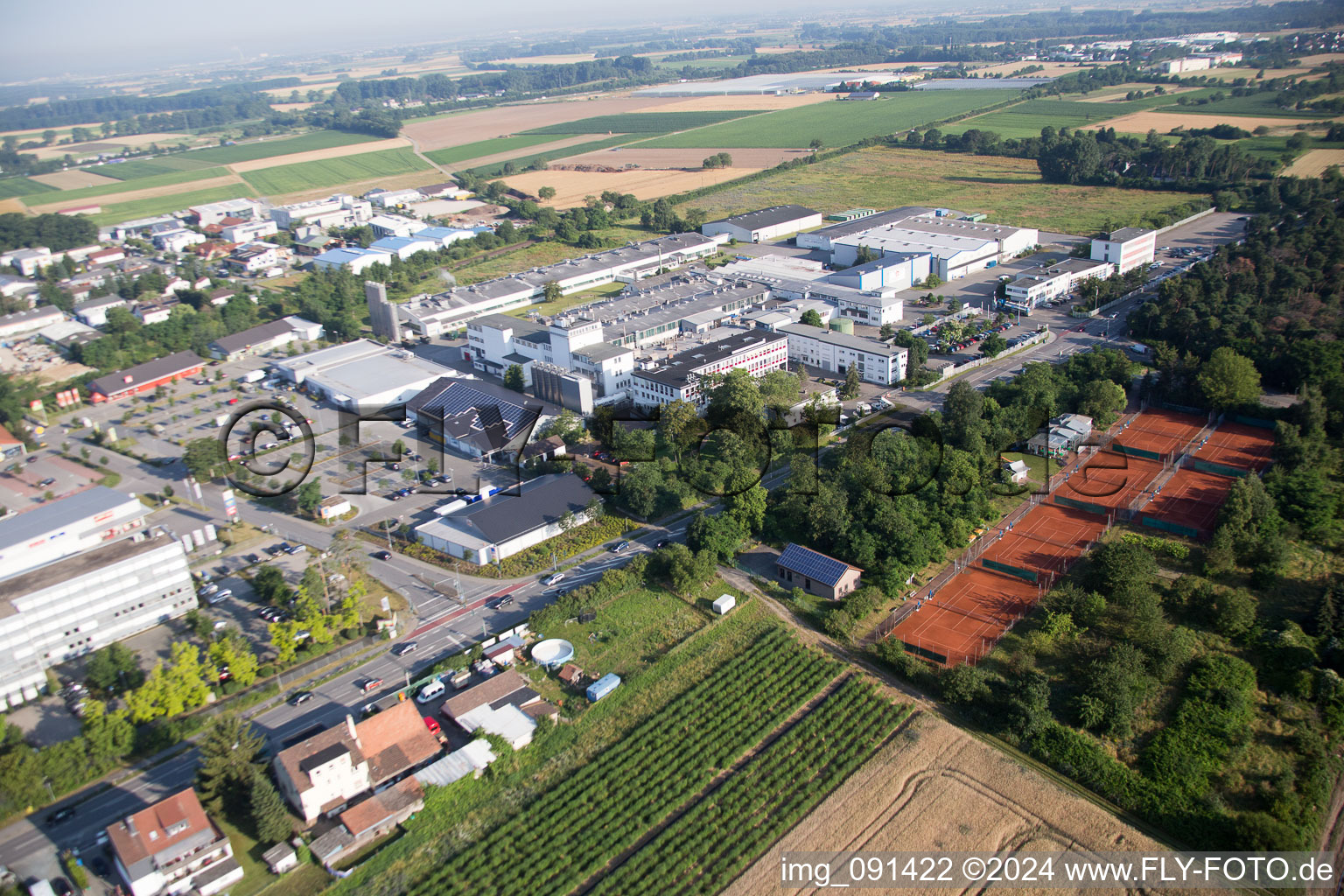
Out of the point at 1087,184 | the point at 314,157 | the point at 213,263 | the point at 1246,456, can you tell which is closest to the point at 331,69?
the point at 314,157

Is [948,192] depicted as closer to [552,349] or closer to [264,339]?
[552,349]

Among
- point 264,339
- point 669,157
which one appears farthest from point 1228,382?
point 669,157

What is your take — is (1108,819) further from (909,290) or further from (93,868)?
(909,290)

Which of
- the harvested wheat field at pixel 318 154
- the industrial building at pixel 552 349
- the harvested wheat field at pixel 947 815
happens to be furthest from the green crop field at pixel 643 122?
the harvested wheat field at pixel 947 815

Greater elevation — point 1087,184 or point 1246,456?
point 1087,184

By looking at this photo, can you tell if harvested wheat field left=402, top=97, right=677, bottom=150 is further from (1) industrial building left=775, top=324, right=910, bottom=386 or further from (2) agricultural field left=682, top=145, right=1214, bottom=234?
(1) industrial building left=775, top=324, right=910, bottom=386

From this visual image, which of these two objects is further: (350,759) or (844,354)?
(844,354)

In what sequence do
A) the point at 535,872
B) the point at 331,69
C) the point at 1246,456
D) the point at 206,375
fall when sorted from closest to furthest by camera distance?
1. the point at 535,872
2. the point at 1246,456
3. the point at 206,375
4. the point at 331,69

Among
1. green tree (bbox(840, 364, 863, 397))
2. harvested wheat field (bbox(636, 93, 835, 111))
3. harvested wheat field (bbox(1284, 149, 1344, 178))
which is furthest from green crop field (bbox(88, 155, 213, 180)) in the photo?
harvested wheat field (bbox(1284, 149, 1344, 178))
